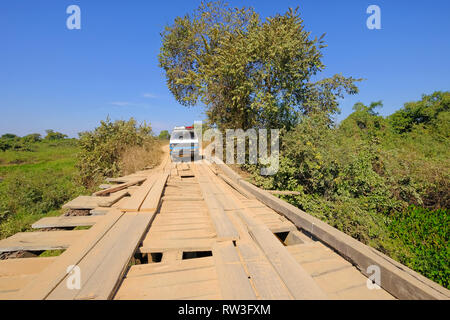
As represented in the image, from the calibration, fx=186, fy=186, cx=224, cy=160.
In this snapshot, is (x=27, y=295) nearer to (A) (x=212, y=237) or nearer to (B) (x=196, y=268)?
(B) (x=196, y=268)

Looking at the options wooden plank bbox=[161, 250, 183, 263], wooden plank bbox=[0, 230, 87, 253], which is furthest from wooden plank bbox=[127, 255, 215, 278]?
wooden plank bbox=[0, 230, 87, 253]

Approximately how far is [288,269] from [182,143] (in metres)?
10.4

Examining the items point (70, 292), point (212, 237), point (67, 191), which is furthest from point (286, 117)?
point (67, 191)

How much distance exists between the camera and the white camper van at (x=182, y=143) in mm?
11445

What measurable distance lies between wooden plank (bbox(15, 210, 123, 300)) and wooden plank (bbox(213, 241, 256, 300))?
4.66 feet

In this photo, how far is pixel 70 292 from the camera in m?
1.53

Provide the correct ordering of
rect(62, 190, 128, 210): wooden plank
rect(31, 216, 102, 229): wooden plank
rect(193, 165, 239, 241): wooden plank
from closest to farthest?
rect(193, 165, 239, 241): wooden plank < rect(31, 216, 102, 229): wooden plank < rect(62, 190, 128, 210): wooden plank

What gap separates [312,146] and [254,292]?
6195 millimetres

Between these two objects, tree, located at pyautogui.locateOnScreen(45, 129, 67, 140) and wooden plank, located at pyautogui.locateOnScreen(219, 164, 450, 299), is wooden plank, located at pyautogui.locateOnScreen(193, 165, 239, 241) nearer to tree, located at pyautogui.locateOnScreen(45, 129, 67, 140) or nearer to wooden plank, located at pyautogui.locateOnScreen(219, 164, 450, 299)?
wooden plank, located at pyautogui.locateOnScreen(219, 164, 450, 299)

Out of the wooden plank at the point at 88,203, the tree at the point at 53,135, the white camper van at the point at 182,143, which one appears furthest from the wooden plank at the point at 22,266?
the tree at the point at 53,135

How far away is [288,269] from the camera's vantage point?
6.20 feet

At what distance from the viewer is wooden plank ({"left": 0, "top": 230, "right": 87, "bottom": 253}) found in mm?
2301

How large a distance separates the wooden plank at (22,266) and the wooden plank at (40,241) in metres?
0.29

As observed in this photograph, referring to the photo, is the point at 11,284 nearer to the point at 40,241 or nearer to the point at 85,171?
the point at 40,241
